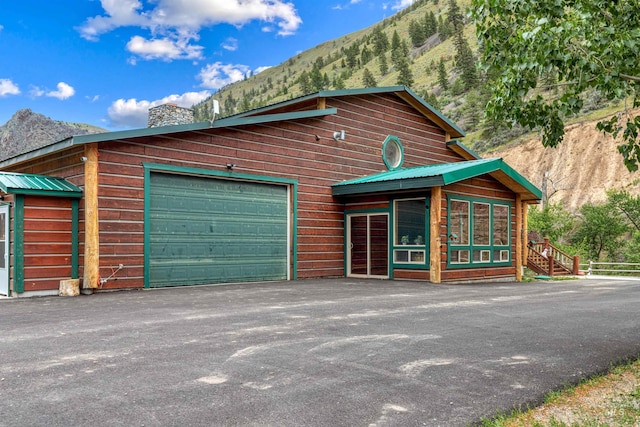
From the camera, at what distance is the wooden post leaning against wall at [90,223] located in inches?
380

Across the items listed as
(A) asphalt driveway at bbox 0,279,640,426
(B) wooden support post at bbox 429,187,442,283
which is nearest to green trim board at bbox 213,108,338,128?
(B) wooden support post at bbox 429,187,442,283

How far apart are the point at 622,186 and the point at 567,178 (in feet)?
15.9

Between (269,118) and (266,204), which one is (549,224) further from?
(269,118)

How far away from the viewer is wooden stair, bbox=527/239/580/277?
19536 millimetres

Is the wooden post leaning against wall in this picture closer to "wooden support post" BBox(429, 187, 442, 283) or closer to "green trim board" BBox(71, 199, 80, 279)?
Answer: "green trim board" BBox(71, 199, 80, 279)

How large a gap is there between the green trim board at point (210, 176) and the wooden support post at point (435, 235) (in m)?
3.51

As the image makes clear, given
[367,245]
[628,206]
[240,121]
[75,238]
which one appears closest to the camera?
[75,238]

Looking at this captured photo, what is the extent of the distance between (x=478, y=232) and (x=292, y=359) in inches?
412

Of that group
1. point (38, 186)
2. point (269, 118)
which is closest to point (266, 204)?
point (269, 118)

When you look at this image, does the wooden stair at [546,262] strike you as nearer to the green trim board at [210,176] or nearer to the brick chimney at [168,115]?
the green trim board at [210,176]

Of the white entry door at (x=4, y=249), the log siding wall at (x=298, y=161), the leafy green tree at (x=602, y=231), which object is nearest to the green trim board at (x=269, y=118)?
the log siding wall at (x=298, y=161)

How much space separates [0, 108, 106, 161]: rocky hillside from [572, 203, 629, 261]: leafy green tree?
34.4m

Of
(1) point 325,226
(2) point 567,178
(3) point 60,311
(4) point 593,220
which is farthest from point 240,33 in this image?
(3) point 60,311

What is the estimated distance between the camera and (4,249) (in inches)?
376
